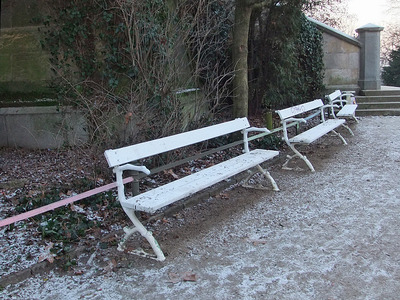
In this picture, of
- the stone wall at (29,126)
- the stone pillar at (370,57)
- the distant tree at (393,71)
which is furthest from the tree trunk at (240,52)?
the distant tree at (393,71)

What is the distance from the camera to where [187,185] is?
407 cm

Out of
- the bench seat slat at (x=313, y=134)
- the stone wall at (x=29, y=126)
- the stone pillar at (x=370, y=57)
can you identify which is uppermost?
the stone pillar at (x=370, y=57)

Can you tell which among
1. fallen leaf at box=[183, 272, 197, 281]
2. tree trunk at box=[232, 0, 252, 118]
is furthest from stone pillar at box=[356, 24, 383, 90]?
fallen leaf at box=[183, 272, 197, 281]

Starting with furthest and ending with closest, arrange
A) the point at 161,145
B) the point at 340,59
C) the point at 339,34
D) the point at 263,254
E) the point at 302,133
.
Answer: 1. the point at 340,59
2. the point at 339,34
3. the point at 302,133
4. the point at 161,145
5. the point at 263,254

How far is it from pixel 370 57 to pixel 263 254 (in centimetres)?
1089

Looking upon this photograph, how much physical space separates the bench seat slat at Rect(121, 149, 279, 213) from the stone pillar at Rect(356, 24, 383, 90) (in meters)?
8.72

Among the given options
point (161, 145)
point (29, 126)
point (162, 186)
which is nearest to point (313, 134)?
point (161, 145)

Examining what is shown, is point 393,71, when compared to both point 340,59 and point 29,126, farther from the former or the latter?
point 29,126

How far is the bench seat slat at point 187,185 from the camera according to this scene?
3500 mm

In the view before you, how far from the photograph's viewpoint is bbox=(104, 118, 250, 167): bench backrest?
3.63 m

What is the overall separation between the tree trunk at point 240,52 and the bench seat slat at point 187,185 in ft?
7.02

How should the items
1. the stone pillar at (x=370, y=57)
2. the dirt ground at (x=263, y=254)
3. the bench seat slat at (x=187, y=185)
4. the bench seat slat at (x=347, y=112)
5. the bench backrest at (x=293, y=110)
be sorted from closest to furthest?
1. the dirt ground at (x=263, y=254)
2. the bench seat slat at (x=187, y=185)
3. the bench backrest at (x=293, y=110)
4. the bench seat slat at (x=347, y=112)
5. the stone pillar at (x=370, y=57)

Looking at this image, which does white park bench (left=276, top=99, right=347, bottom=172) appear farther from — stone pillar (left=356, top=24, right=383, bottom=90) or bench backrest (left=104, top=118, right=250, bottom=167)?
stone pillar (left=356, top=24, right=383, bottom=90)

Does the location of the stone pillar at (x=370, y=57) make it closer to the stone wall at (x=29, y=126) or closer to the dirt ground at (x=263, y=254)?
the dirt ground at (x=263, y=254)
